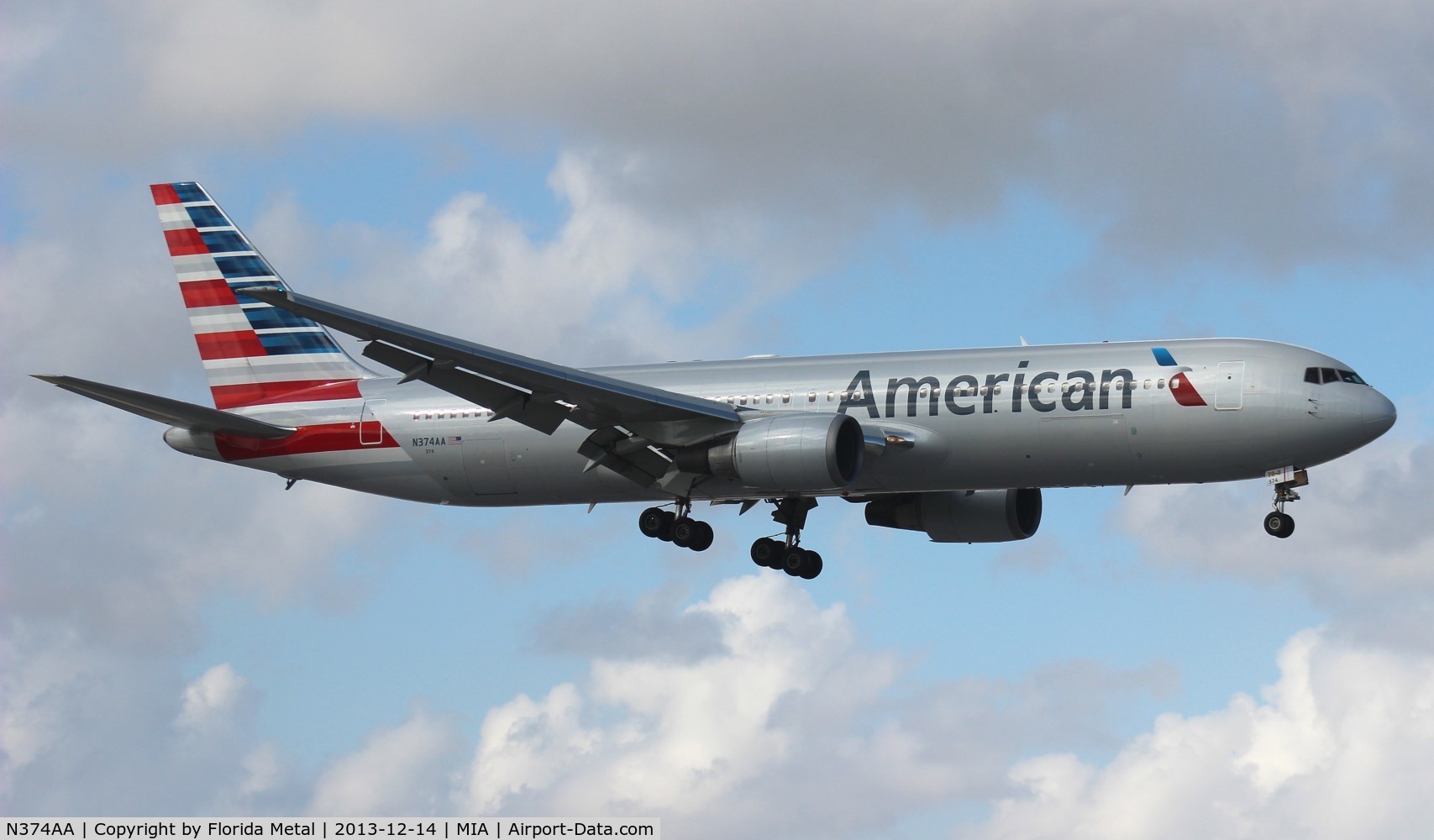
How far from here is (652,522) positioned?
47.7 m

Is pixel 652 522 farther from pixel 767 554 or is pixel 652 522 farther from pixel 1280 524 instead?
pixel 1280 524

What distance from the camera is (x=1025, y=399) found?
4222 centimetres

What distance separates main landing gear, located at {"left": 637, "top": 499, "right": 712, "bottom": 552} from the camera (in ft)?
154

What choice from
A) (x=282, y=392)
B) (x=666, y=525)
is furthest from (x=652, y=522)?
(x=282, y=392)

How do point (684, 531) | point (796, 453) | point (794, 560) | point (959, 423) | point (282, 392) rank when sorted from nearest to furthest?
1. point (796, 453)
2. point (959, 423)
3. point (684, 531)
4. point (794, 560)
5. point (282, 392)

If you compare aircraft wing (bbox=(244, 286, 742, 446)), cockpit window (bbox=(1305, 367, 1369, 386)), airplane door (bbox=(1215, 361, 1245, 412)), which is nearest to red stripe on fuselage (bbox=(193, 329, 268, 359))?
aircraft wing (bbox=(244, 286, 742, 446))

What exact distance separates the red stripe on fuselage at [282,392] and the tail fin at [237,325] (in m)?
0.02

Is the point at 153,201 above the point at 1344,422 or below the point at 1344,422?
above

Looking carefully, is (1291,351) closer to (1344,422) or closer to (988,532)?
(1344,422)

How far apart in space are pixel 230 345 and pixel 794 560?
57.9 ft

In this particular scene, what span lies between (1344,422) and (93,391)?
29173mm

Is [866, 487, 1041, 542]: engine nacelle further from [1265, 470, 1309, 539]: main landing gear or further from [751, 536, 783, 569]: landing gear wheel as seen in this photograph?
[1265, 470, 1309, 539]: main landing gear

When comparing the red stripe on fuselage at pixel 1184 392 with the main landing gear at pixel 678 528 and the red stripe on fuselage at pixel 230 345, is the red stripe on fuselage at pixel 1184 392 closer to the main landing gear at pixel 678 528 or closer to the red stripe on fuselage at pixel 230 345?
the main landing gear at pixel 678 528

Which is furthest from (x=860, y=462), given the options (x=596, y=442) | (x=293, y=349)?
(x=293, y=349)
